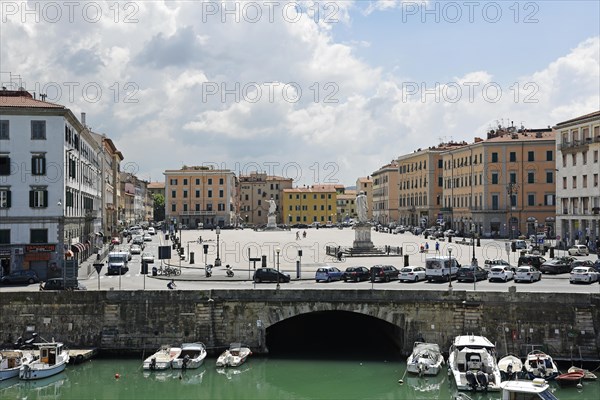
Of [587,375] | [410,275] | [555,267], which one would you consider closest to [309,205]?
[555,267]

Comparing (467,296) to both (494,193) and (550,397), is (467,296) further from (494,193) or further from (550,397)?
(494,193)

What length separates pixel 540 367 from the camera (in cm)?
3284

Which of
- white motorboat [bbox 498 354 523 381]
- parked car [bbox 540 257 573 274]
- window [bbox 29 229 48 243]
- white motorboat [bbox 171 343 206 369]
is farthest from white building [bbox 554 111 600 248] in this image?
window [bbox 29 229 48 243]

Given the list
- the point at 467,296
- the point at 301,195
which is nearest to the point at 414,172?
the point at 301,195

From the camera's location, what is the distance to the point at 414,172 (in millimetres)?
144500

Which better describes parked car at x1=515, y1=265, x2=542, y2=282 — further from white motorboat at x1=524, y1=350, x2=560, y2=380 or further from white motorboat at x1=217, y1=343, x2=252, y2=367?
white motorboat at x1=217, y1=343, x2=252, y2=367

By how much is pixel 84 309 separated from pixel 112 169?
82231 mm

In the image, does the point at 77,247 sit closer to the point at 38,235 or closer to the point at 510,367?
A: the point at 38,235

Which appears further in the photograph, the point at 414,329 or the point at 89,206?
the point at 89,206

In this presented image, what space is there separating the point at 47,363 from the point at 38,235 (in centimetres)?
1873

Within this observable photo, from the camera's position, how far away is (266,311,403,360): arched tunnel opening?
39562 millimetres

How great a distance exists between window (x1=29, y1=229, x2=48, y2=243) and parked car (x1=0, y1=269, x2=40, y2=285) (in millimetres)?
3439

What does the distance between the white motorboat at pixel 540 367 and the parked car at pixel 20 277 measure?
31178 millimetres

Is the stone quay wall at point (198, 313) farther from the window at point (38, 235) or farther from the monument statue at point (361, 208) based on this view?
the monument statue at point (361, 208)
